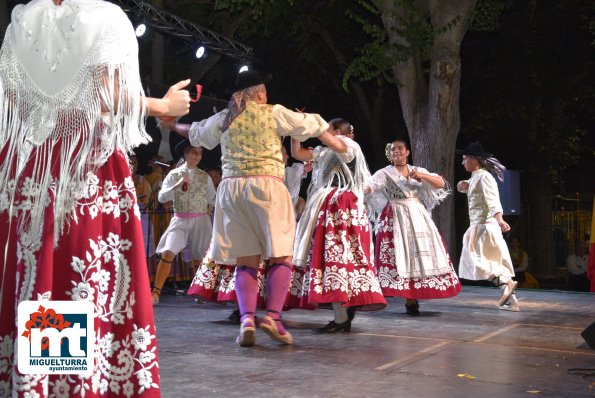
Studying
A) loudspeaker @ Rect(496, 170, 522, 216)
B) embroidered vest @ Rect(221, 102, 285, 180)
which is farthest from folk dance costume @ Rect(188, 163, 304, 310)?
loudspeaker @ Rect(496, 170, 522, 216)

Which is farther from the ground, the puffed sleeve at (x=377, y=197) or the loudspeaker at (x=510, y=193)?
the loudspeaker at (x=510, y=193)

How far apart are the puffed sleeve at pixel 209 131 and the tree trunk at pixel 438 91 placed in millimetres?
6192

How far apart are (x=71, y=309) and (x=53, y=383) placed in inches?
9.3

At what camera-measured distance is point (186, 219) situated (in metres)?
8.34

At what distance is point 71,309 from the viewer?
8.52ft

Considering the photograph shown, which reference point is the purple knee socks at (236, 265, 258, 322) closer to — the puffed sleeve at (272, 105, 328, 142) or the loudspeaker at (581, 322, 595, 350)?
the puffed sleeve at (272, 105, 328, 142)

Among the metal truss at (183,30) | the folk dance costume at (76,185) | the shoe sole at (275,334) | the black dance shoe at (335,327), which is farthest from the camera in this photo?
the metal truss at (183,30)

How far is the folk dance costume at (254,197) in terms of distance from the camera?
510 cm

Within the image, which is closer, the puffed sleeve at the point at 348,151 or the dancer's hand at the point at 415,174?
the puffed sleeve at the point at 348,151

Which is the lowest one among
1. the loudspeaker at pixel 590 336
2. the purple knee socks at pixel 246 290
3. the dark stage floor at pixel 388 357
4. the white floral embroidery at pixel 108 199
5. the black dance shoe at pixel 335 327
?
the dark stage floor at pixel 388 357

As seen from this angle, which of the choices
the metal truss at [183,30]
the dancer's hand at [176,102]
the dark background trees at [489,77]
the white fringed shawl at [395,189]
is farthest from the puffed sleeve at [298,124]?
the dark background trees at [489,77]

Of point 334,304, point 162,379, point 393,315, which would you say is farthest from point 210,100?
point 162,379

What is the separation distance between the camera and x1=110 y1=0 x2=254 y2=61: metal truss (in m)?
10.1

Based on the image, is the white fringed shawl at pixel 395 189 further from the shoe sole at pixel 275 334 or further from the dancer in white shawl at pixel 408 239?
the shoe sole at pixel 275 334
